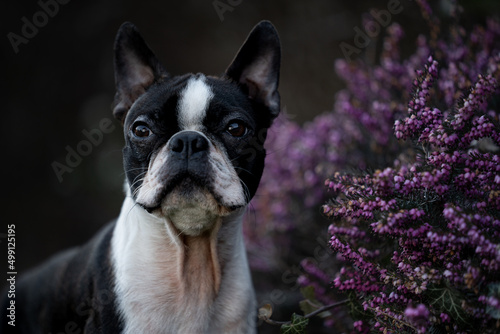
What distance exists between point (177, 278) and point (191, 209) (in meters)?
0.46

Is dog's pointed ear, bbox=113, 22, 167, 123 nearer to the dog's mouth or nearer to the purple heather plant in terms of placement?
the dog's mouth

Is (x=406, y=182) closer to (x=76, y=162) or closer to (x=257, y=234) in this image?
(x=257, y=234)

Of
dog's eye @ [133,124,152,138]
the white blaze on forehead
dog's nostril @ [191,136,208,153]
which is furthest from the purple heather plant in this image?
dog's eye @ [133,124,152,138]

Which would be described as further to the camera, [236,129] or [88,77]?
[88,77]

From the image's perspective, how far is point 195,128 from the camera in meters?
2.70

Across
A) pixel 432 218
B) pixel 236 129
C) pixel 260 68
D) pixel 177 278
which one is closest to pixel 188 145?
pixel 236 129

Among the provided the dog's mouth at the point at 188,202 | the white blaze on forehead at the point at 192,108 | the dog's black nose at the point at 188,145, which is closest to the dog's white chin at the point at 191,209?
the dog's mouth at the point at 188,202

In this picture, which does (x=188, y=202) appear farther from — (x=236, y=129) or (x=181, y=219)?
(x=236, y=129)

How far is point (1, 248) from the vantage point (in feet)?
21.1

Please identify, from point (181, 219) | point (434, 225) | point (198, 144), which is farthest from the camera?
point (181, 219)

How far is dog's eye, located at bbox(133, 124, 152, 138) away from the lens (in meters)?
2.72

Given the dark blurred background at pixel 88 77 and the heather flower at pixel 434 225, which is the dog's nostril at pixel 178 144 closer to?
the heather flower at pixel 434 225

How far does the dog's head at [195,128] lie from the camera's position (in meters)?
2.47

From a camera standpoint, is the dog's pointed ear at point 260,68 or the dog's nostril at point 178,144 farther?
the dog's pointed ear at point 260,68
